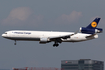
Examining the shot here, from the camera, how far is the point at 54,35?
84.0 m

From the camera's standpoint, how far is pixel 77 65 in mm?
152625

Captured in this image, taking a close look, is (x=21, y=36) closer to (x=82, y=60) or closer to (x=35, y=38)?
(x=35, y=38)

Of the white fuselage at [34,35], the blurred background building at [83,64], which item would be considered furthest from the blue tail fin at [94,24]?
the blurred background building at [83,64]

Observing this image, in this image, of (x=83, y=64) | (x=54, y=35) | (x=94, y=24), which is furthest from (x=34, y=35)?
(x=83, y=64)

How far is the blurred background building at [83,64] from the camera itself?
149 metres

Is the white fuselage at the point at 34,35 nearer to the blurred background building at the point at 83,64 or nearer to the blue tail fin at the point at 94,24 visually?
the blue tail fin at the point at 94,24

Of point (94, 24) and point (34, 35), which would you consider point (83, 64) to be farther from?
point (34, 35)

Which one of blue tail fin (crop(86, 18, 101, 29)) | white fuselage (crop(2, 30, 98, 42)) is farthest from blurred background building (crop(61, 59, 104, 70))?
white fuselage (crop(2, 30, 98, 42))

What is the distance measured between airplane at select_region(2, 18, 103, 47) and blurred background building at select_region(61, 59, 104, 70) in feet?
207

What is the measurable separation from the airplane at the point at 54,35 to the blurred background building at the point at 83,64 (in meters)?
63.0

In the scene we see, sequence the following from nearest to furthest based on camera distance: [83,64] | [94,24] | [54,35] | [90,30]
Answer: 1. [54,35]
2. [90,30]
3. [94,24]
4. [83,64]

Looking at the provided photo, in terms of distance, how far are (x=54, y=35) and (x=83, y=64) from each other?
70333 millimetres

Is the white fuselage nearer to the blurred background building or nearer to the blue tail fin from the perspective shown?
the blue tail fin

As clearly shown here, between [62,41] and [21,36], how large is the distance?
12.7m
